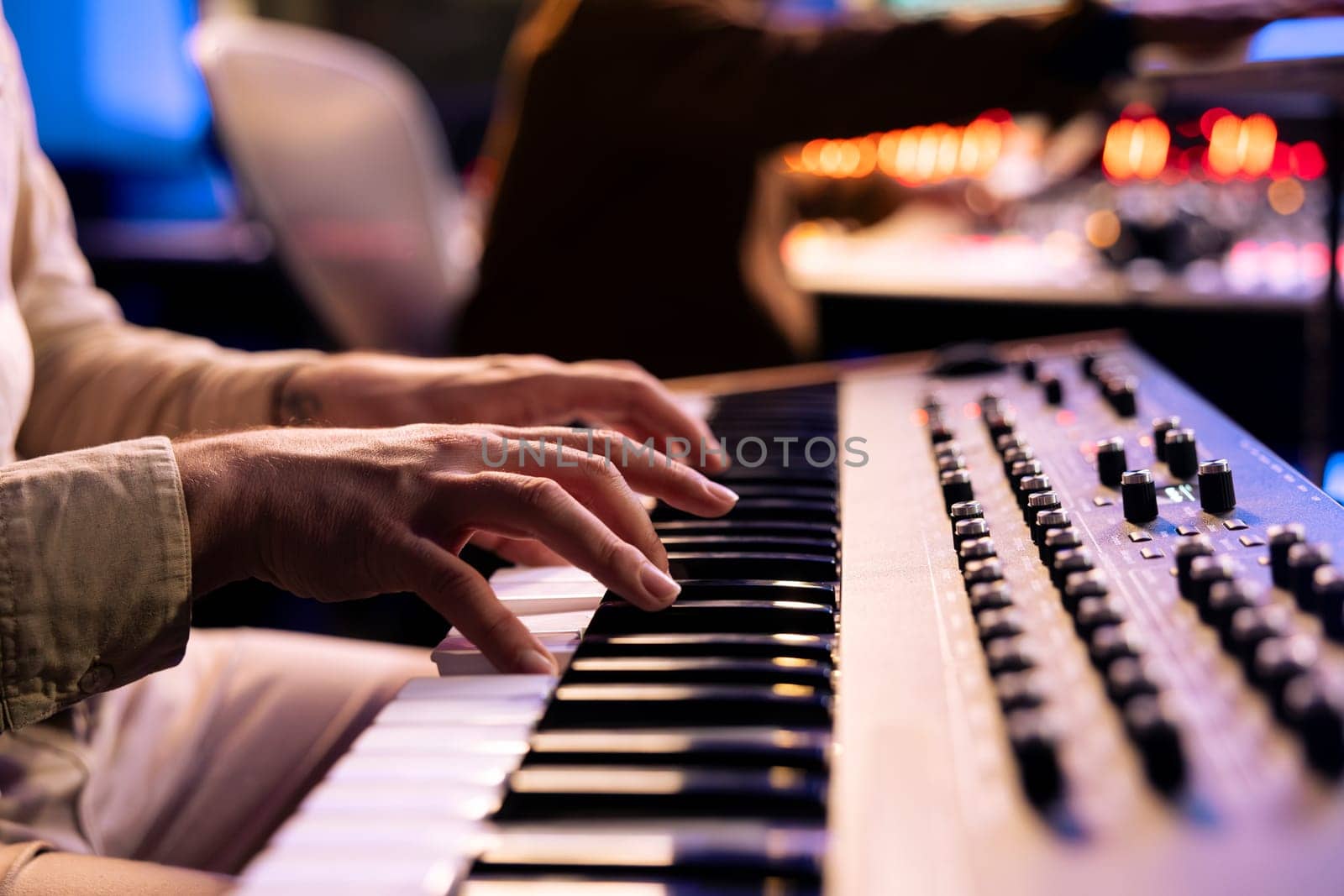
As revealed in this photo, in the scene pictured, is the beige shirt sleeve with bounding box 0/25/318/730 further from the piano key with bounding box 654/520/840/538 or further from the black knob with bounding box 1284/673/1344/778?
the black knob with bounding box 1284/673/1344/778

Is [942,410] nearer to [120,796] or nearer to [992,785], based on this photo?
[992,785]

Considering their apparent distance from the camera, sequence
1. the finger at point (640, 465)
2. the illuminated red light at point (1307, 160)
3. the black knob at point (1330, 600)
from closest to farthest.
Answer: the black knob at point (1330, 600), the finger at point (640, 465), the illuminated red light at point (1307, 160)

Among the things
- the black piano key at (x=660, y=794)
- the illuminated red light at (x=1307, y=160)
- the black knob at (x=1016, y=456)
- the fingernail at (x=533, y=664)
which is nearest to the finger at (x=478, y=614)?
the fingernail at (x=533, y=664)

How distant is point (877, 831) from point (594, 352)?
1.74m

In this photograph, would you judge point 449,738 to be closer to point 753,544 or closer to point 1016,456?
point 753,544

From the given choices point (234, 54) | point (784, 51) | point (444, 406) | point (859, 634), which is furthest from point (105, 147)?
point (859, 634)

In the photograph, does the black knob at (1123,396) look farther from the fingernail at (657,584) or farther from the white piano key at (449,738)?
the white piano key at (449,738)

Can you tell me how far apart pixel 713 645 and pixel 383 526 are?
212mm

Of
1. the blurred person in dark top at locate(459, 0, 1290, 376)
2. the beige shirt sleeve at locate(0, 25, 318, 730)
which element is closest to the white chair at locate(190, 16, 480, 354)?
the blurred person in dark top at locate(459, 0, 1290, 376)

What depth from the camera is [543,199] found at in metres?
2.09

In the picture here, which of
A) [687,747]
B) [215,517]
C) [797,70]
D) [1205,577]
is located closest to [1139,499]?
[1205,577]

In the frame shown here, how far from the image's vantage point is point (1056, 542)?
656 mm

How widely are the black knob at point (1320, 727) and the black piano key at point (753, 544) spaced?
1.20ft

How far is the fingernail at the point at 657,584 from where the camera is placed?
673 millimetres
